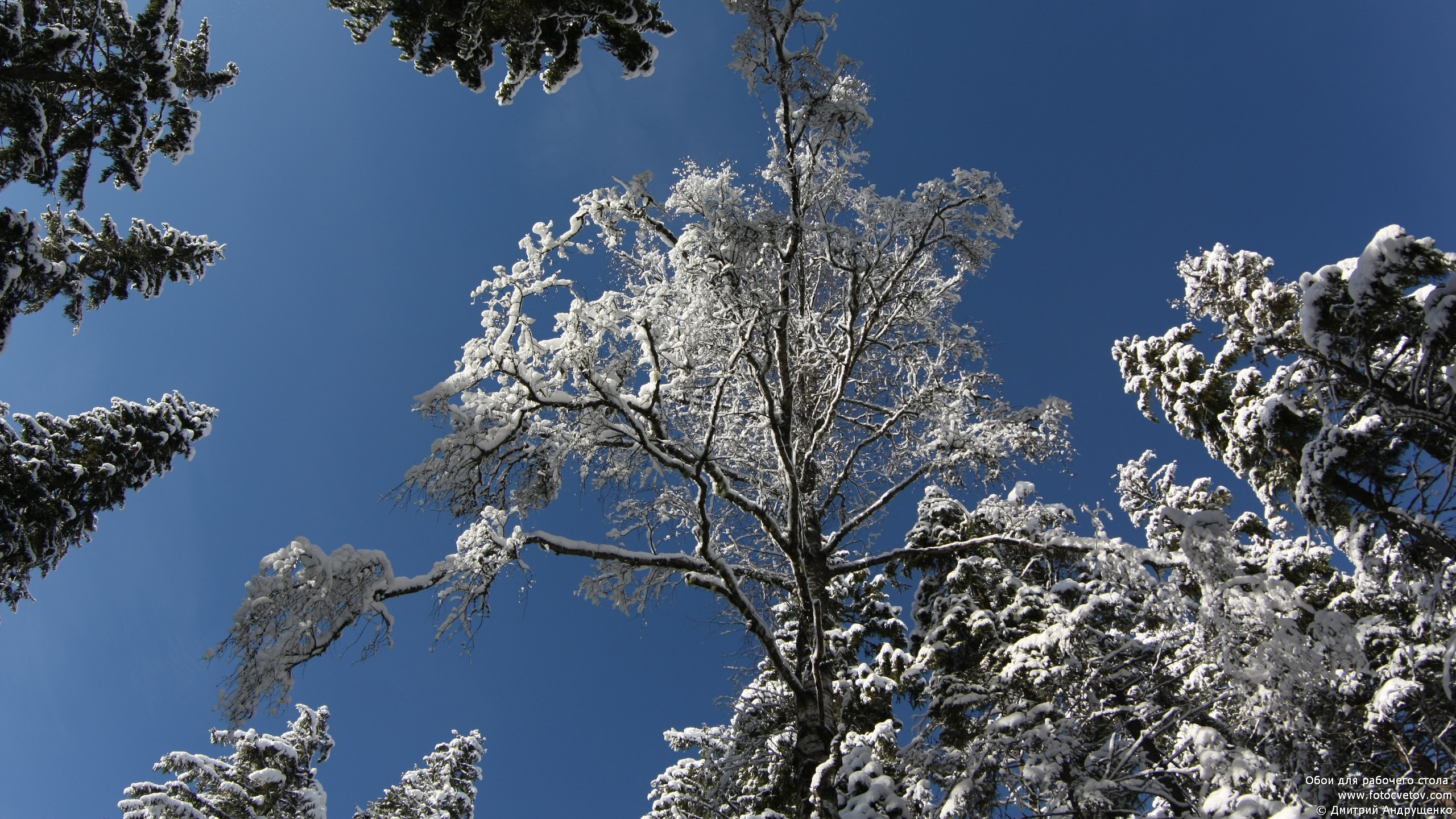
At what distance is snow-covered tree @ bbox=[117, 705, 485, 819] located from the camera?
1328 centimetres

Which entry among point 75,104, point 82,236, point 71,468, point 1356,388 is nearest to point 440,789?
point 71,468

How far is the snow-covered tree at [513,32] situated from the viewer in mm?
5844

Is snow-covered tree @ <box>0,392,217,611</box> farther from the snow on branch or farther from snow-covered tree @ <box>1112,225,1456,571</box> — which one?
snow-covered tree @ <box>1112,225,1456,571</box>

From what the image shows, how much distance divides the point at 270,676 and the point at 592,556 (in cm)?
281

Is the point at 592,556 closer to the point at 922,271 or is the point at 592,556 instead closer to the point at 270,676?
the point at 270,676

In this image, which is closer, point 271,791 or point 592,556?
point 592,556

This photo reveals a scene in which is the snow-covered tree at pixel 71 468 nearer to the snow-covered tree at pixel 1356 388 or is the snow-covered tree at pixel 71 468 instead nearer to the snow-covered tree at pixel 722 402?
the snow-covered tree at pixel 722 402

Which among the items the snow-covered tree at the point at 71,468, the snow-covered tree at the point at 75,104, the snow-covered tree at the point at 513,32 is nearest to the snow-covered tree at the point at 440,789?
the snow-covered tree at the point at 71,468

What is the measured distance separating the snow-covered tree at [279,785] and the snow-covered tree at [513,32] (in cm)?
1355

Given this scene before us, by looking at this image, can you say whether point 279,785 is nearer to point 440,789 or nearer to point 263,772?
point 263,772

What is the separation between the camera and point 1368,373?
19.5ft

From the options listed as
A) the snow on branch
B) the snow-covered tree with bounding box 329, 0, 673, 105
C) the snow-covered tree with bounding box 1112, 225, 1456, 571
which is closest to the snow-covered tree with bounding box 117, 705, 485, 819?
the snow on branch

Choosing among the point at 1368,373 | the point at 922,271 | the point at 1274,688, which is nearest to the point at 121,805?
the point at 922,271

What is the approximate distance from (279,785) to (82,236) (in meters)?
13.2
